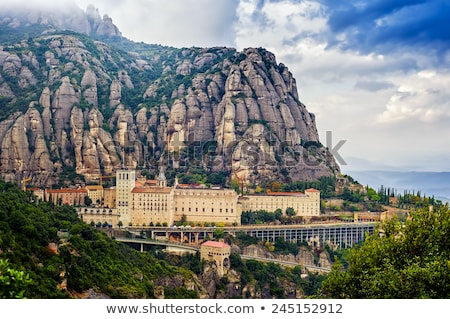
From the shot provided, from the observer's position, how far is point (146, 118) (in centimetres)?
6838

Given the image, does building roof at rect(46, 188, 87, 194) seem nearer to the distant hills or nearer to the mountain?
the mountain

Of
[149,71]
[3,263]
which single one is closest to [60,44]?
[149,71]

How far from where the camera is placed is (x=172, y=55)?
94.2 m

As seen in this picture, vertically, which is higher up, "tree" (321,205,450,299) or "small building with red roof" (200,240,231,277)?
"tree" (321,205,450,299)

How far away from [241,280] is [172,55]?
63.0 meters

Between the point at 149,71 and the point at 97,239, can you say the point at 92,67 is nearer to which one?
the point at 149,71

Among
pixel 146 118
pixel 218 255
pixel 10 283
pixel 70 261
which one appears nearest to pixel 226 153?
pixel 146 118

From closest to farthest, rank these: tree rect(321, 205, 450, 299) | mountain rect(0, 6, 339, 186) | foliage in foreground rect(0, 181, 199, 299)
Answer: tree rect(321, 205, 450, 299) → foliage in foreground rect(0, 181, 199, 299) → mountain rect(0, 6, 339, 186)

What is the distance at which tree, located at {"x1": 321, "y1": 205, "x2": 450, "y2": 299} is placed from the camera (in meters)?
12.3

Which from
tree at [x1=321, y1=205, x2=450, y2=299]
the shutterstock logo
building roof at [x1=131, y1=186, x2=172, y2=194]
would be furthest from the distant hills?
tree at [x1=321, y1=205, x2=450, y2=299]

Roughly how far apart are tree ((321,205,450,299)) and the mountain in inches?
1684

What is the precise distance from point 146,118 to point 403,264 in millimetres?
56916

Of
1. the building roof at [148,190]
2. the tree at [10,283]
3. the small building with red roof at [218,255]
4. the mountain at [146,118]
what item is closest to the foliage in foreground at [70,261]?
the small building with red roof at [218,255]
